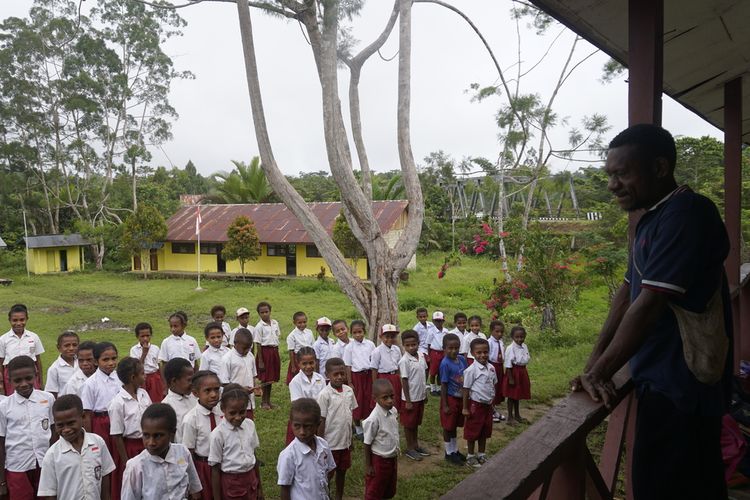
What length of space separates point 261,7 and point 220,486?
6597 millimetres

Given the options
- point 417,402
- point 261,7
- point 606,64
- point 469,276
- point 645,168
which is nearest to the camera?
point 645,168

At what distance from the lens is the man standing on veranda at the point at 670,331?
1.41m

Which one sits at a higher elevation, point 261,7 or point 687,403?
point 261,7

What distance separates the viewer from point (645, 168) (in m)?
1.62

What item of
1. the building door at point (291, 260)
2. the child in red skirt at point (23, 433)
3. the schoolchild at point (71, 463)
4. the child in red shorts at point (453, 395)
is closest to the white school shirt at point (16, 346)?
the child in red skirt at point (23, 433)

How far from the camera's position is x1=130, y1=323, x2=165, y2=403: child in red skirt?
5984 mm

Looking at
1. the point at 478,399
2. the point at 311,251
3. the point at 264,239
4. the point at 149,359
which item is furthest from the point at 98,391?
the point at 264,239

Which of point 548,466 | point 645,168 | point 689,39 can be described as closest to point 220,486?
point 548,466

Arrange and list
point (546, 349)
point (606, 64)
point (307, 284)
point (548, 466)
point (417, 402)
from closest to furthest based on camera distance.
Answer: point (548, 466) → point (417, 402) → point (546, 349) → point (606, 64) → point (307, 284)

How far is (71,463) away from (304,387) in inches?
79.5

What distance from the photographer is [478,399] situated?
17.1 ft

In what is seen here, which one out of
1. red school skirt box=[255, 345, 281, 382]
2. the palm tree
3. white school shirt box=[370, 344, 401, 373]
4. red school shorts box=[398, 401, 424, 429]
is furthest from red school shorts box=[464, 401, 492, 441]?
the palm tree

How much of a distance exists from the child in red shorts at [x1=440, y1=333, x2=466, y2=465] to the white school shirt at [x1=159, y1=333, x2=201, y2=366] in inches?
119

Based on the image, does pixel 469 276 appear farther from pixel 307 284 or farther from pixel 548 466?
pixel 548 466
